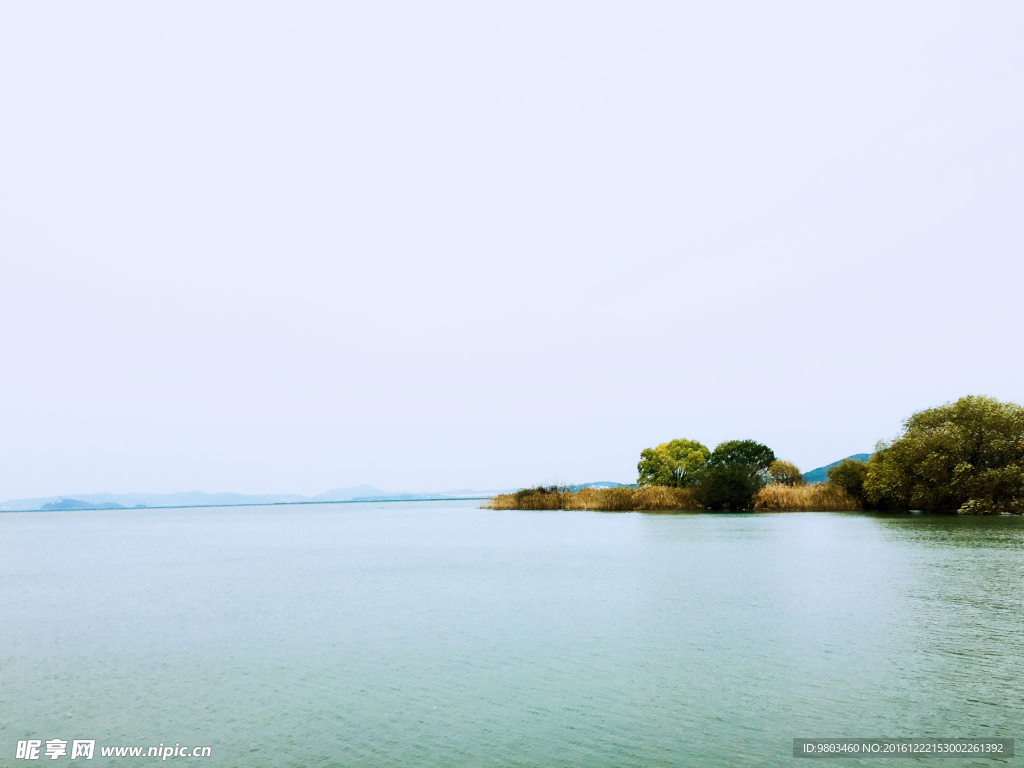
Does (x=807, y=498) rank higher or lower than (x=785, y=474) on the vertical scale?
lower

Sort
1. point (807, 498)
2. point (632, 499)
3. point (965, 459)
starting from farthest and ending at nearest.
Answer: point (632, 499) < point (807, 498) < point (965, 459)

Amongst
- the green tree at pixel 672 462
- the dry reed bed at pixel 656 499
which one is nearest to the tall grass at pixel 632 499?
the dry reed bed at pixel 656 499

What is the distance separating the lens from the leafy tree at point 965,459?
46.5 metres

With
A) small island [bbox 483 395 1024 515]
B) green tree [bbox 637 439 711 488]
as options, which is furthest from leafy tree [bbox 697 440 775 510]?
green tree [bbox 637 439 711 488]

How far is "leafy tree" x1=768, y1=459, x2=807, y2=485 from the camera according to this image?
78000 mm

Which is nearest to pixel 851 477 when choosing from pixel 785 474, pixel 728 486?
pixel 728 486

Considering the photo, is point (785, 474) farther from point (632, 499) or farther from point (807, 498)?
point (632, 499)

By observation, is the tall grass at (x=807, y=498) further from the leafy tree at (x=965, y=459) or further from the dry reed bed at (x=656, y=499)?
the leafy tree at (x=965, y=459)

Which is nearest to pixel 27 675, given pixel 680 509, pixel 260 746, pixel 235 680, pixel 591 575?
pixel 235 680

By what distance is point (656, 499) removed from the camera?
7112 centimetres

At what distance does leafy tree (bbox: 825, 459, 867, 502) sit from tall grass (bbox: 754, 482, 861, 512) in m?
0.50

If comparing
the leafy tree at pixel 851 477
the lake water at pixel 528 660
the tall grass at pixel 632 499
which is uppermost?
the leafy tree at pixel 851 477

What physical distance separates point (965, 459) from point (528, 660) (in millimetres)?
48305

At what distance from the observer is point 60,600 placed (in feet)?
69.2
